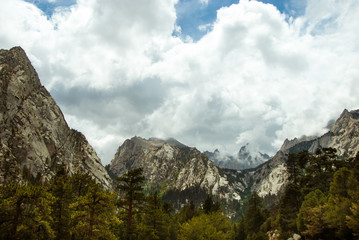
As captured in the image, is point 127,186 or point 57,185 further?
point 57,185

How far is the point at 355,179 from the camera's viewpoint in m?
40.5

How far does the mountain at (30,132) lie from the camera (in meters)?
119

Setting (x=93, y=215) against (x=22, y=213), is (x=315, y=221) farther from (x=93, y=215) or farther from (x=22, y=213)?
(x=22, y=213)

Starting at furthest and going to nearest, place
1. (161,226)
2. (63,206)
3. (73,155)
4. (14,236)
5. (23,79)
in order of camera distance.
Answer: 1. (73,155)
2. (23,79)
3. (161,226)
4. (63,206)
5. (14,236)

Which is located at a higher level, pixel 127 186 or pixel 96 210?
pixel 127 186

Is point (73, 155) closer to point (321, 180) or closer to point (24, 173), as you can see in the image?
point (24, 173)

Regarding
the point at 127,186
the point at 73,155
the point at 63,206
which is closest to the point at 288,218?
the point at 127,186

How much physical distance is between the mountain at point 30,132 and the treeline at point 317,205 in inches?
3574

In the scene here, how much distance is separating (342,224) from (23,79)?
178 meters

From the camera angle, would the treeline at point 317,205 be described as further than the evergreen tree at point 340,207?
Yes

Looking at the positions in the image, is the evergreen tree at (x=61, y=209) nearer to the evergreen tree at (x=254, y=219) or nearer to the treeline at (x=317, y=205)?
the treeline at (x=317, y=205)

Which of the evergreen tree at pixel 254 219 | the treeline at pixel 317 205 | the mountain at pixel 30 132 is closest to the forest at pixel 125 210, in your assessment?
the treeline at pixel 317 205

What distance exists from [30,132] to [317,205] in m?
141

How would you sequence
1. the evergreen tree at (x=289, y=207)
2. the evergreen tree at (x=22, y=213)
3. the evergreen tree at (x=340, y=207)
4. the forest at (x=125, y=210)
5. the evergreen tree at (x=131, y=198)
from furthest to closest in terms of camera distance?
1. the evergreen tree at (x=289, y=207)
2. the evergreen tree at (x=340, y=207)
3. the evergreen tree at (x=131, y=198)
4. the forest at (x=125, y=210)
5. the evergreen tree at (x=22, y=213)
